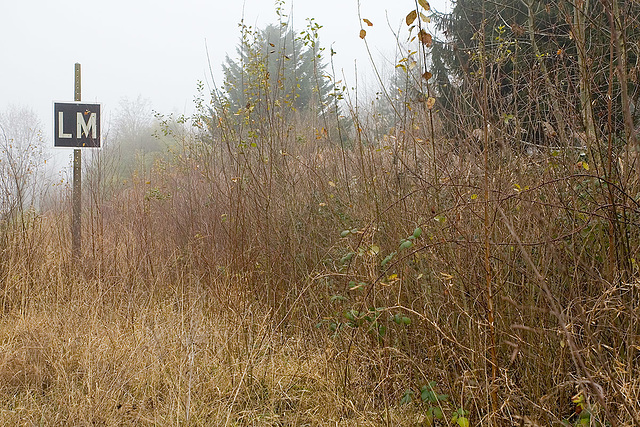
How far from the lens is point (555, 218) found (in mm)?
2293

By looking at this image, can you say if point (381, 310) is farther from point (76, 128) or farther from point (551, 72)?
point (76, 128)

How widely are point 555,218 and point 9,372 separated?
2.87m

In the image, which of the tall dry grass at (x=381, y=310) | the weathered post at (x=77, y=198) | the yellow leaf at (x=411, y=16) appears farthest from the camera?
the weathered post at (x=77, y=198)

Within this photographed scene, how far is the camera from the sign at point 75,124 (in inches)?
216

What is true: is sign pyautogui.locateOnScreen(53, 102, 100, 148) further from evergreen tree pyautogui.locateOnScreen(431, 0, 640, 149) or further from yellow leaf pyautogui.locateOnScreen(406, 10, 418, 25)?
yellow leaf pyautogui.locateOnScreen(406, 10, 418, 25)

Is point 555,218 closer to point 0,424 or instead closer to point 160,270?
point 0,424

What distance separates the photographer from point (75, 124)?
5.53 metres

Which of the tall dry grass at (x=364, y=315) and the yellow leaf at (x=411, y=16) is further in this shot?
the tall dry grass at (x=364, y=315)

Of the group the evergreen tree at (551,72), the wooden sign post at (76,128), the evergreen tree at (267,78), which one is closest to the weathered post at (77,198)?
the wooden sign post at (76,128)

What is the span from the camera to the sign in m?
5.48

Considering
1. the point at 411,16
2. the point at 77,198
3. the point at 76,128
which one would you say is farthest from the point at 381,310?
the point at 76,128

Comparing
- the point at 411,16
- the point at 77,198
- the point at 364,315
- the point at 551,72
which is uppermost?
the point at 551,72

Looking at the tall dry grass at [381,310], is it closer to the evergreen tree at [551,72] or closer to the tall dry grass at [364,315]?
the tall dry grass at [364,315]

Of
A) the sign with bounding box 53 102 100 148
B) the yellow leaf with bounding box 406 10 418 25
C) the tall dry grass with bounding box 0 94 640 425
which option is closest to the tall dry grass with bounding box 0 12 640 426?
the tall dry grass with bounding box 0 94 640 425
